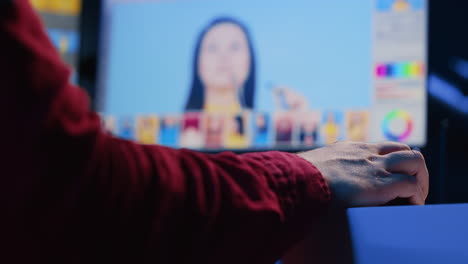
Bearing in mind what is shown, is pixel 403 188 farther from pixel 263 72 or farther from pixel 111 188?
pixel 263 72

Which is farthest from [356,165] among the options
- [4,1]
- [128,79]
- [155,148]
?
[128,79]

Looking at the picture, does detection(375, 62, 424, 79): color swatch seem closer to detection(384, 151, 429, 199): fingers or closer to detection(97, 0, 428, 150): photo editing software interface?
detection(97, 0, 428, 150): photo editing software interface

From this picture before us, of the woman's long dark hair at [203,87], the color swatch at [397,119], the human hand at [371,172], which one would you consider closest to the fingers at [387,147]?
the human hand at [371,172]

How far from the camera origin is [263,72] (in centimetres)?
161

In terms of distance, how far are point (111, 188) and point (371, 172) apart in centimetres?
21

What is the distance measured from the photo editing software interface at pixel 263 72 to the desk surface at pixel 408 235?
1.11 metres

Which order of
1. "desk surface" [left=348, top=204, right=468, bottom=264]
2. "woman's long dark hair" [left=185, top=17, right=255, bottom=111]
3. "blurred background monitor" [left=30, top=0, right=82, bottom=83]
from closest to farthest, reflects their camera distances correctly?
1. "desk surface" [left=348, top=204, right=468, bottom=264]
2. "woman's long dark hair" [left=185, top=17, right=255, bottom=111]
3. "blurred background monitor" [left=30, top=0, right=82, bottom=83]

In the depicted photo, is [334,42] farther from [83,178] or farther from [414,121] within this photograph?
[83,178]

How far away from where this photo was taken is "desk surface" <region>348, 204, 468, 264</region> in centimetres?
38

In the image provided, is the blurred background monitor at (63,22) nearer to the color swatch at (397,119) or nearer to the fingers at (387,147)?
the color swatch at (397,119)

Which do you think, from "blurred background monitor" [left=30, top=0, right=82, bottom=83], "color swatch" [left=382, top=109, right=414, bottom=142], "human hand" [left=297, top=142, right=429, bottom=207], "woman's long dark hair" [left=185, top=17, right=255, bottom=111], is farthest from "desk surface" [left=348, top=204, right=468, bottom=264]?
"blurred background monitor" [left=30, top=0, right=82, bottom=83]

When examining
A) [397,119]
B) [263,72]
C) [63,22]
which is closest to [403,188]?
[397,119]

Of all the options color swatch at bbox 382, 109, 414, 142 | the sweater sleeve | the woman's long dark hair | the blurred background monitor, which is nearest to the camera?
the sweater sleeve

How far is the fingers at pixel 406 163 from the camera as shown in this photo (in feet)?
1.32
